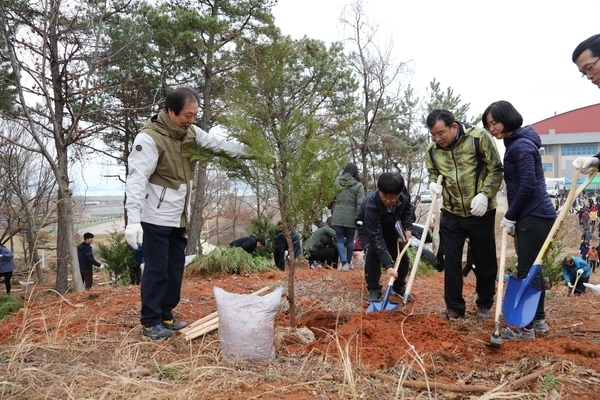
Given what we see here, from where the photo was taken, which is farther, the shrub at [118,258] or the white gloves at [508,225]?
the shrub at [118,258]

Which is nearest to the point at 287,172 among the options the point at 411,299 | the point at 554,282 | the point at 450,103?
the point at 411,299

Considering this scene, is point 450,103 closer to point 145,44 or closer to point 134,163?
point 145,44

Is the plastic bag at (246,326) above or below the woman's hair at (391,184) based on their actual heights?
below

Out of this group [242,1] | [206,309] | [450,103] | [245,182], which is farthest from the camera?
[450,103]

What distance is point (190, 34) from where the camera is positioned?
12.2 m

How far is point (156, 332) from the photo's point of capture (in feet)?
11.2

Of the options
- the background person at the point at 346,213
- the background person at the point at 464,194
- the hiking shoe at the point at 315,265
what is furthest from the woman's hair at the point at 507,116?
the hiking shoe at the point at 315,265

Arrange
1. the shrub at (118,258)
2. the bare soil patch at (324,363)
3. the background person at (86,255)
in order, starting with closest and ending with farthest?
1. the bare soil patch at (324,363)
2. the shrub at (118,258)
3. the background person at (86,255)

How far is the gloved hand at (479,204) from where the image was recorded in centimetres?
354

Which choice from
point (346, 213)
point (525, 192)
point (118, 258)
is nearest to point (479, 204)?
point (525, 192)

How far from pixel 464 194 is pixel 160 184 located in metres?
2.44

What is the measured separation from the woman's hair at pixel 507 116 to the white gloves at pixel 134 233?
2759mm

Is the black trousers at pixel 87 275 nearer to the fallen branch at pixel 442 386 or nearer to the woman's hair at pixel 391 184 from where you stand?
the woman's hair at pixel 391 184

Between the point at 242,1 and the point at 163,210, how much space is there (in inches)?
474
